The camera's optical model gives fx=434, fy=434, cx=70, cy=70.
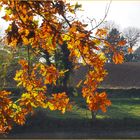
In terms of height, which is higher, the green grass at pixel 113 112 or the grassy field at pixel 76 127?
the green grass at pixel 113 112

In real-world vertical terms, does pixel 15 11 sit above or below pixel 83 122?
above

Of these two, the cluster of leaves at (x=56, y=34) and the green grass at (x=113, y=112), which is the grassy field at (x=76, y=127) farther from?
the cluster of leaves at (x=56, y=34)

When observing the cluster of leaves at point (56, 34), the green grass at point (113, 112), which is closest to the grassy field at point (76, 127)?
the green grass at point (113, 112)

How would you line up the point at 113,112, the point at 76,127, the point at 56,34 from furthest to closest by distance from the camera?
the point at 113,112, the point at 76,127, the point at 56,34

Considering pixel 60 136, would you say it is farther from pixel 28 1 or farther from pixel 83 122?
pixel 28 1

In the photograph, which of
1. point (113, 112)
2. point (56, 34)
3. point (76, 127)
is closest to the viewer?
point (56, 34)

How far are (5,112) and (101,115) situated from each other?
84.2 feet

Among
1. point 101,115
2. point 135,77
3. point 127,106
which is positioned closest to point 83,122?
point 101,115

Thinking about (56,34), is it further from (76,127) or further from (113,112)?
(113,112)

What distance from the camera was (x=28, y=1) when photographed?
5324 millimetres

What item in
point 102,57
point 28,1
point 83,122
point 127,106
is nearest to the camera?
point 28,1

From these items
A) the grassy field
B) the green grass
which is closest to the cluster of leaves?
the grassy field

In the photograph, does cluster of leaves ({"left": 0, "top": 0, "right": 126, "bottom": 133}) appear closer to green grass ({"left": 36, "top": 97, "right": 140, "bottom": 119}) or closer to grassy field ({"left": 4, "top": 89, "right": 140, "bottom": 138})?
grassy field ({"left": 4, "top": 89, "right": 140, "bottom": 138})

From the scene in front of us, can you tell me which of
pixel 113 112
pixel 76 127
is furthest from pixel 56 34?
pixel 113 112
